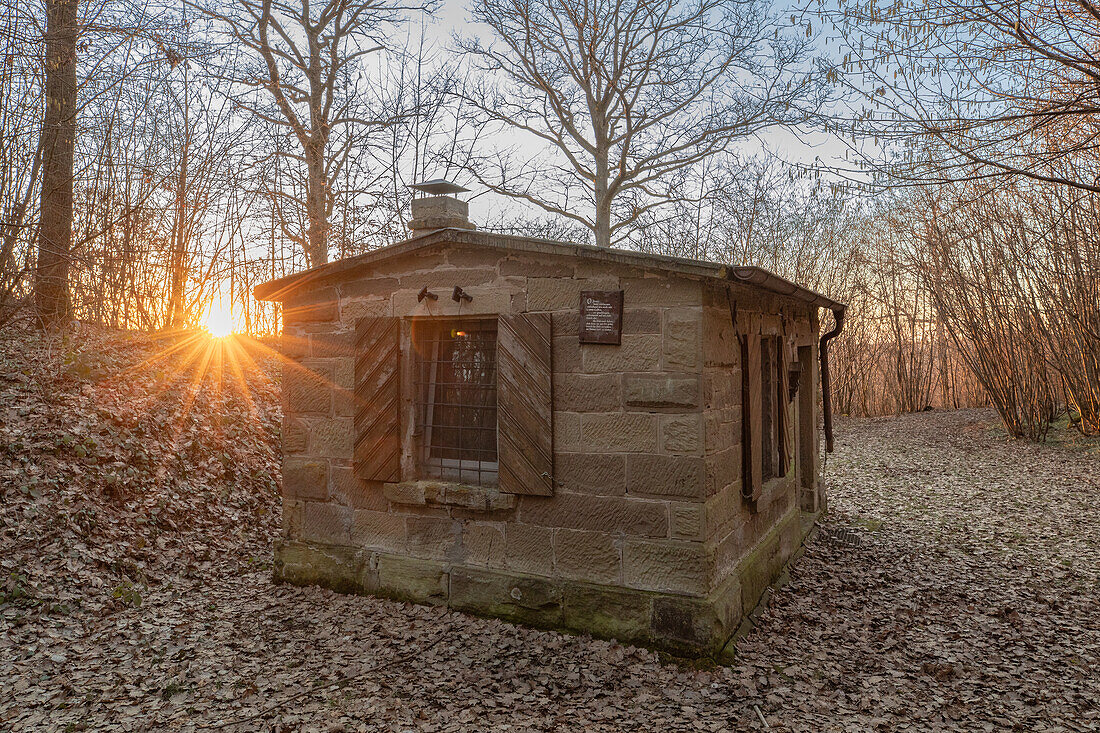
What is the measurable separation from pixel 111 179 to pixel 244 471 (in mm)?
4784

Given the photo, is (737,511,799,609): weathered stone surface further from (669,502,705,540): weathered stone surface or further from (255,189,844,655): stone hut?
(669,502,705,540): weathered stone surface

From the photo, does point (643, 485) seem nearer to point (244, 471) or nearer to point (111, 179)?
point (244, 471)

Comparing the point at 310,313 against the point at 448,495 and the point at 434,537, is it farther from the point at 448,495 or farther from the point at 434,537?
the point at 434,537

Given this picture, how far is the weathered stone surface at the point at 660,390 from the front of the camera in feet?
14.0

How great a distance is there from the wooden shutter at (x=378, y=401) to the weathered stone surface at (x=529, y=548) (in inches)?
41.2

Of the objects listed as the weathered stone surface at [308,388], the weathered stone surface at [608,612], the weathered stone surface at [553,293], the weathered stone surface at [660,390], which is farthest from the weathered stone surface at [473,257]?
the weathered stone surface at [608,612]

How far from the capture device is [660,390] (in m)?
4.36

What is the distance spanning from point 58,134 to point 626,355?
6814 mm

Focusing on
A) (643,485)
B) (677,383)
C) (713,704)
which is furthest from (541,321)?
(713,704)

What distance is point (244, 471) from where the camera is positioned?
770cm

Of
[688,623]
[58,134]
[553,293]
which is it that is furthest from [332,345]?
[58,134]

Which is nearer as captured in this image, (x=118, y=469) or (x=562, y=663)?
(x=562, y=663)

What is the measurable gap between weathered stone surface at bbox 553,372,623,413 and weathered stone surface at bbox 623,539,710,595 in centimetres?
93

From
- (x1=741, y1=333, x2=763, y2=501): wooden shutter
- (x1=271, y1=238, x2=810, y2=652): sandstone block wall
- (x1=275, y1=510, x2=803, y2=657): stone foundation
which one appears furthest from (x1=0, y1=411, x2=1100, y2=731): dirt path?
(x1=741, y1=333, x2=763, y2=501): wooden shutter
